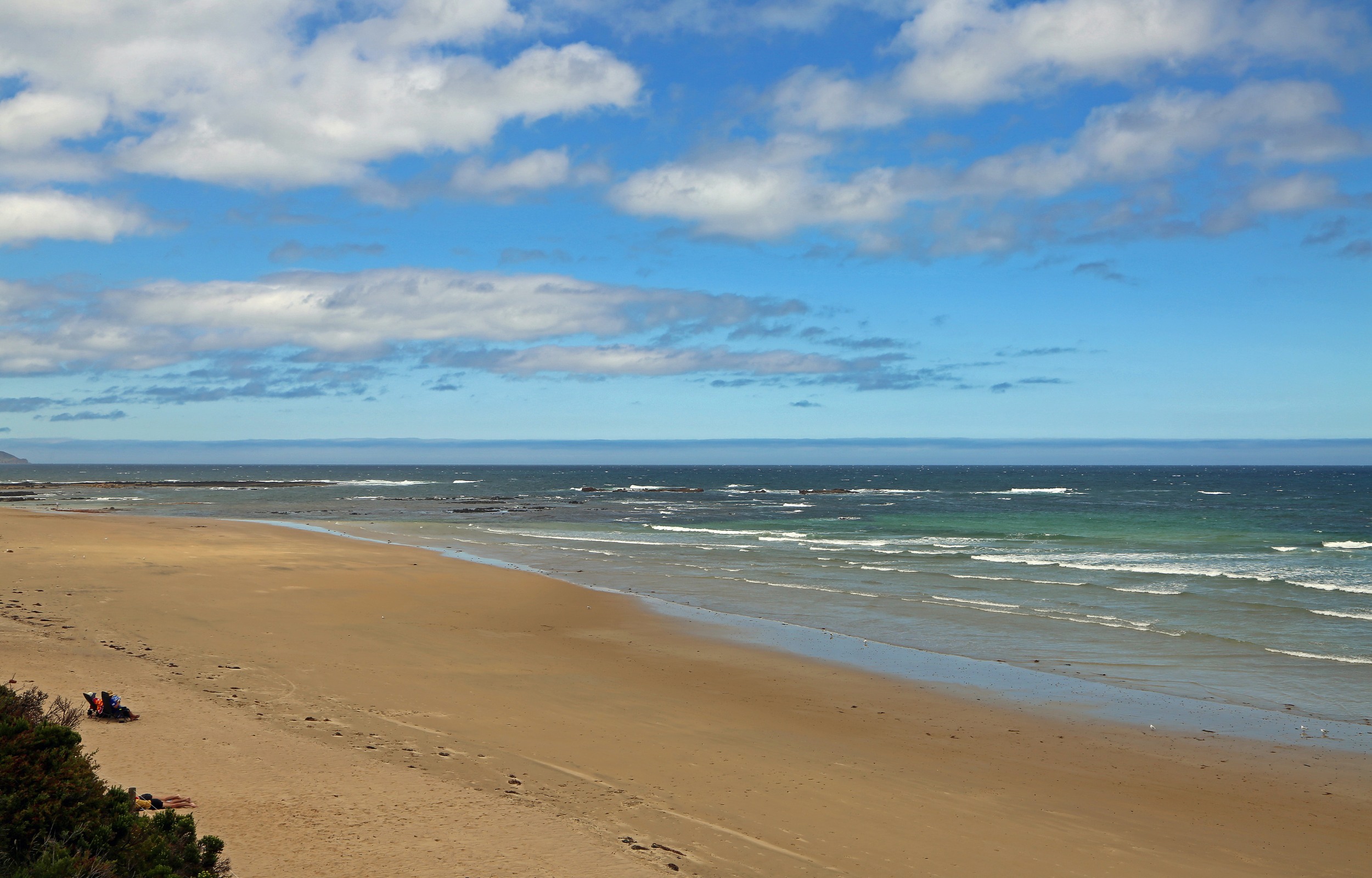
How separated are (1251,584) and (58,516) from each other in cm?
5135

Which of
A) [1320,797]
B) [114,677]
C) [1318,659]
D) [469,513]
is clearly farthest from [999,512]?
[114,677]

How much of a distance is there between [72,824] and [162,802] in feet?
7.06

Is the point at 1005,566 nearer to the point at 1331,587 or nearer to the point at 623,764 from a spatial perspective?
the point at 1331,587

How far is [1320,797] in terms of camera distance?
958 centimetres

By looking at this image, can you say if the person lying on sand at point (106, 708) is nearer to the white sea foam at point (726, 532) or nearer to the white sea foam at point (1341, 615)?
the white sea foam at point (1341, 615)

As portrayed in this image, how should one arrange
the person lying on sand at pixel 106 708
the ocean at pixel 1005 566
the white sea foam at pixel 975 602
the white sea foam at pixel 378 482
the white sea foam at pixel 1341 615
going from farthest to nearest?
the white sea foam at pixel 378 482
the white sea foam at pixel 975 602
the white sea foam at pixel 1341 615
the ocean at pixel 1005 566
the person lying on sand at pixel 106 708

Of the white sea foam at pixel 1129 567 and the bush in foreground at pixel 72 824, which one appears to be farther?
the white sea foam at pixel 1129 567

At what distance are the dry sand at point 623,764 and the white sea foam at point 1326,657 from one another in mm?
6669

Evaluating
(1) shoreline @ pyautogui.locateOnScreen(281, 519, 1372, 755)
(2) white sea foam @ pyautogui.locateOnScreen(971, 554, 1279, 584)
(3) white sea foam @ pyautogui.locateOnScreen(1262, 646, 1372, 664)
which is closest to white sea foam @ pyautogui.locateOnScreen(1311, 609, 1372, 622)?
(3) white sea foam @ pyautogui.locateOnScreen(1262, 646, 1372, 664)

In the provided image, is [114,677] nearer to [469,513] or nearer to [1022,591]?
[1022,591]

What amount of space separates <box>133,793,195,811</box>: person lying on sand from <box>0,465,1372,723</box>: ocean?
43.7 feet

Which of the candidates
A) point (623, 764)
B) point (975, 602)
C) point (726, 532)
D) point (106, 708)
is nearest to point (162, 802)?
point (106, 708)

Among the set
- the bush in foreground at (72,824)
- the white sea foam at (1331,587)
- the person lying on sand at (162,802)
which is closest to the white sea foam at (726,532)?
the white sea foam at (1331,587)

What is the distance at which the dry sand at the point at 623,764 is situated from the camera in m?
6.98
